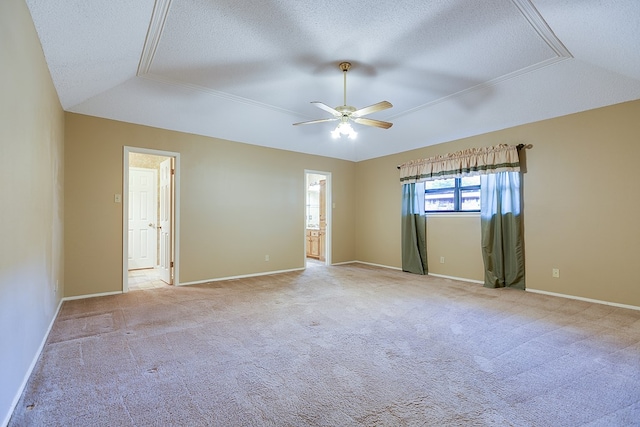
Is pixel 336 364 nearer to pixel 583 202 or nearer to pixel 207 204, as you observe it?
pixel 207 204

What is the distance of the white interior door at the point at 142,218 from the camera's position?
6.25 m

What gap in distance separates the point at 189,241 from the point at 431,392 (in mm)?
4143

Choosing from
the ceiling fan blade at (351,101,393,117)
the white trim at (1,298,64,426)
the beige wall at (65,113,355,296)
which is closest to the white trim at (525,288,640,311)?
the ceiling fan blade at (351,101,393,117)

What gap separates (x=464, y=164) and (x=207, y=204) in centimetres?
443

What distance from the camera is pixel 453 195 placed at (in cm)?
540

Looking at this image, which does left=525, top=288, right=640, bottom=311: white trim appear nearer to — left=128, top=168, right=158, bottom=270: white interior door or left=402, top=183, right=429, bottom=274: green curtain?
left=402, top=183, right=429, bottom=274: green curtain

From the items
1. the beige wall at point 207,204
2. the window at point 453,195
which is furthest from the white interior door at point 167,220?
the window at point 453,195

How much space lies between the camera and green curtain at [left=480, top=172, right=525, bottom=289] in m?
4.46

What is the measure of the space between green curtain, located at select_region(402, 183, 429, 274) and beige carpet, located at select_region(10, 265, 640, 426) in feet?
5.94

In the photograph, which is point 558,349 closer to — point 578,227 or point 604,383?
point 604,383

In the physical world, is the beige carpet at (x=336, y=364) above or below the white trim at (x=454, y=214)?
below

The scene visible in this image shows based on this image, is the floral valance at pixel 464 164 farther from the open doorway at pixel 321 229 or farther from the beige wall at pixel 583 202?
the open doorway at pixel 321 229

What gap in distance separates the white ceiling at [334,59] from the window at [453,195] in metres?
0.87

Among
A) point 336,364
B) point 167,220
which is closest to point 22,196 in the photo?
point 336,364
